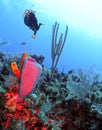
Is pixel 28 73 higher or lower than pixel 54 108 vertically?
higher

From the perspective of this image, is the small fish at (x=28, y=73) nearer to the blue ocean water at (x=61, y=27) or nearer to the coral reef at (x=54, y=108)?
the coral reef at (x=54, y=108)

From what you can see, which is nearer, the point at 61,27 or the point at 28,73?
the point at 28,73

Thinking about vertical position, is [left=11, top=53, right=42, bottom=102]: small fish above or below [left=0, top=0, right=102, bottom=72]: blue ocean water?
below

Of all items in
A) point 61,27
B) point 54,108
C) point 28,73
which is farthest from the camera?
point 61,27

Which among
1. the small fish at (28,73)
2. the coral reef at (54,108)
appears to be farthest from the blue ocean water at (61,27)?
the small fish at (28,73)

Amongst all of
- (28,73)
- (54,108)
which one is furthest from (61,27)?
(28,73)

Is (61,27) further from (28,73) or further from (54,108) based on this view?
(28,73)

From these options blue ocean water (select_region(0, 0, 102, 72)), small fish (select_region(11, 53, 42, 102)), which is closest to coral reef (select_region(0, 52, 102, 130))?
small fish (select_region(11, 53, 42, 102))

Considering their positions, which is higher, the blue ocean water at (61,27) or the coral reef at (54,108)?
the blue ocean water at (61,27)

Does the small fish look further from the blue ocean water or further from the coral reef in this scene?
the blue ocean water

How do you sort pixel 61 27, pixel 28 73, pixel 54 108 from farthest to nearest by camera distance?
pixel 61 27, pixel 54 108, pixel 28 73

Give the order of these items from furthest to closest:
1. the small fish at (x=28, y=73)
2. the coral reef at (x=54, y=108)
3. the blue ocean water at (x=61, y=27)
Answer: the blue ocean water at (x=61, y=27)
the coral reef at (x=54, y=108)
the small fish at (x=28, y=73)

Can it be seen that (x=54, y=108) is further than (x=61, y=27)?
No

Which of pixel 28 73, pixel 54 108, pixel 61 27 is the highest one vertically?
pixel 61 27
